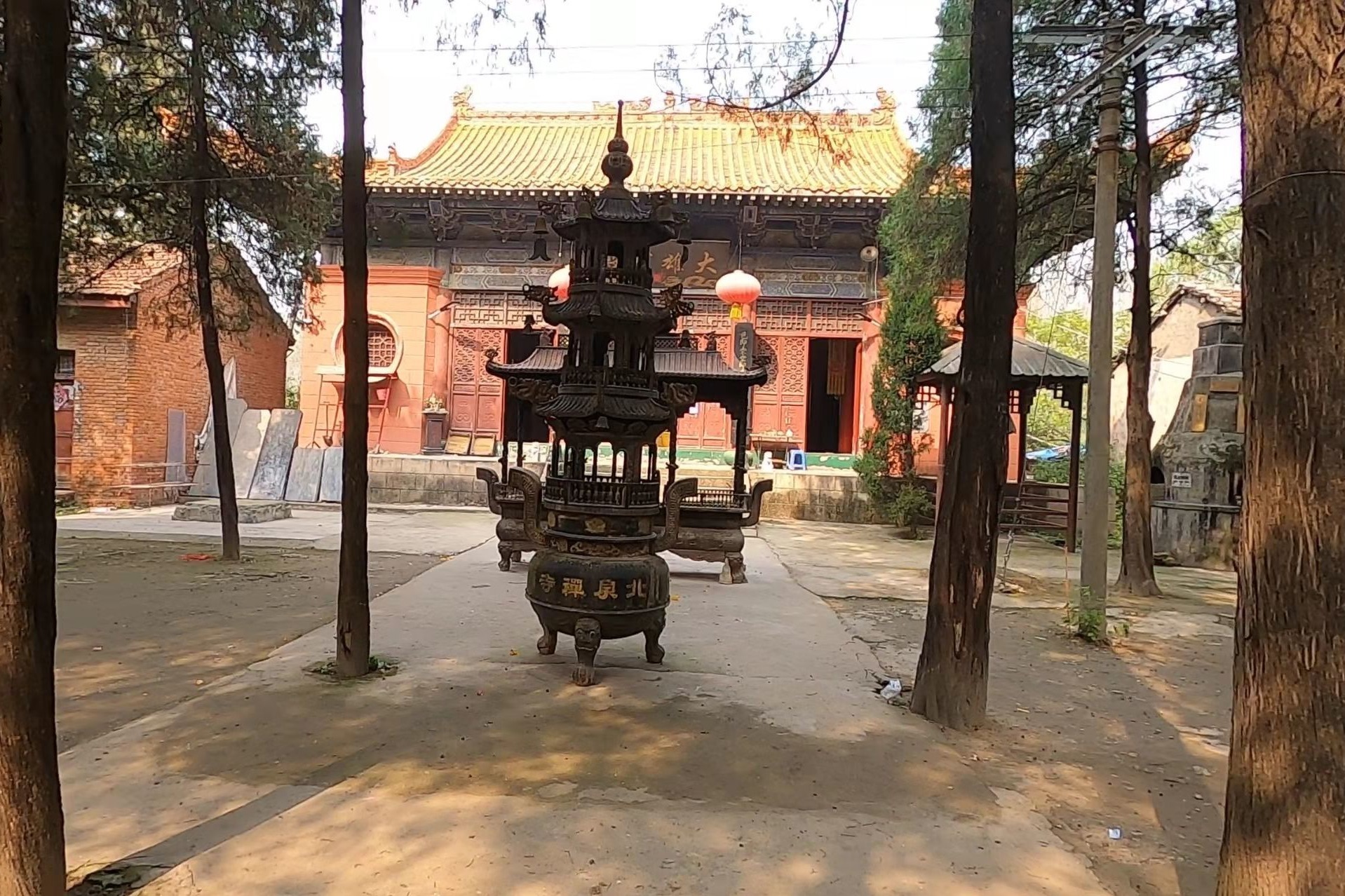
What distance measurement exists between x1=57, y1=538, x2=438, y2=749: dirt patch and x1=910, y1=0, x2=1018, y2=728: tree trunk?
467 cm

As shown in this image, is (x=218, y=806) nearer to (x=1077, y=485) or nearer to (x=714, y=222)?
(x=1077, y=485)

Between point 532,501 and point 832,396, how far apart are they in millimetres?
19035

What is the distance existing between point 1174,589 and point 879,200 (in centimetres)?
875

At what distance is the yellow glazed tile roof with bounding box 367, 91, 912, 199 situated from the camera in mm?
16234

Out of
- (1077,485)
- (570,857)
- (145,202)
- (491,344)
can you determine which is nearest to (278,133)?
(145,202)

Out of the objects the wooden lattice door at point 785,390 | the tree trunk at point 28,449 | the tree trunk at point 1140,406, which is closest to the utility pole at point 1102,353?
the tree trunk at point 1140,406

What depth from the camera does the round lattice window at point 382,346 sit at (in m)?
17.4

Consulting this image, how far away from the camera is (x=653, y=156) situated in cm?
1836

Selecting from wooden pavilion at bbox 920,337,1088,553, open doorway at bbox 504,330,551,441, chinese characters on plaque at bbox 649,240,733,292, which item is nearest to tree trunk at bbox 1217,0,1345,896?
open doorway at bbox 504,330,551,441

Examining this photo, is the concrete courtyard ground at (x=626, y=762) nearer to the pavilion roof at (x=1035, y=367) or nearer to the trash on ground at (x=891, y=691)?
the trash on ground at (x=891, y=691)

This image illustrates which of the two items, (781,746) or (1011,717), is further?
(1011,717)

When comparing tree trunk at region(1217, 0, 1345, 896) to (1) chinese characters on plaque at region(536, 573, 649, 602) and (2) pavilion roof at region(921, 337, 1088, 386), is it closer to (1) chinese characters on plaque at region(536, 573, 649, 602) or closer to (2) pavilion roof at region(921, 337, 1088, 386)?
(1) chinese characters on plaque at region(536, 573, 649, 602)

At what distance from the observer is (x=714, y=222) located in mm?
17062

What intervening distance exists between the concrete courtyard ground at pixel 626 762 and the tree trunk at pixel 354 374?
368 mm
